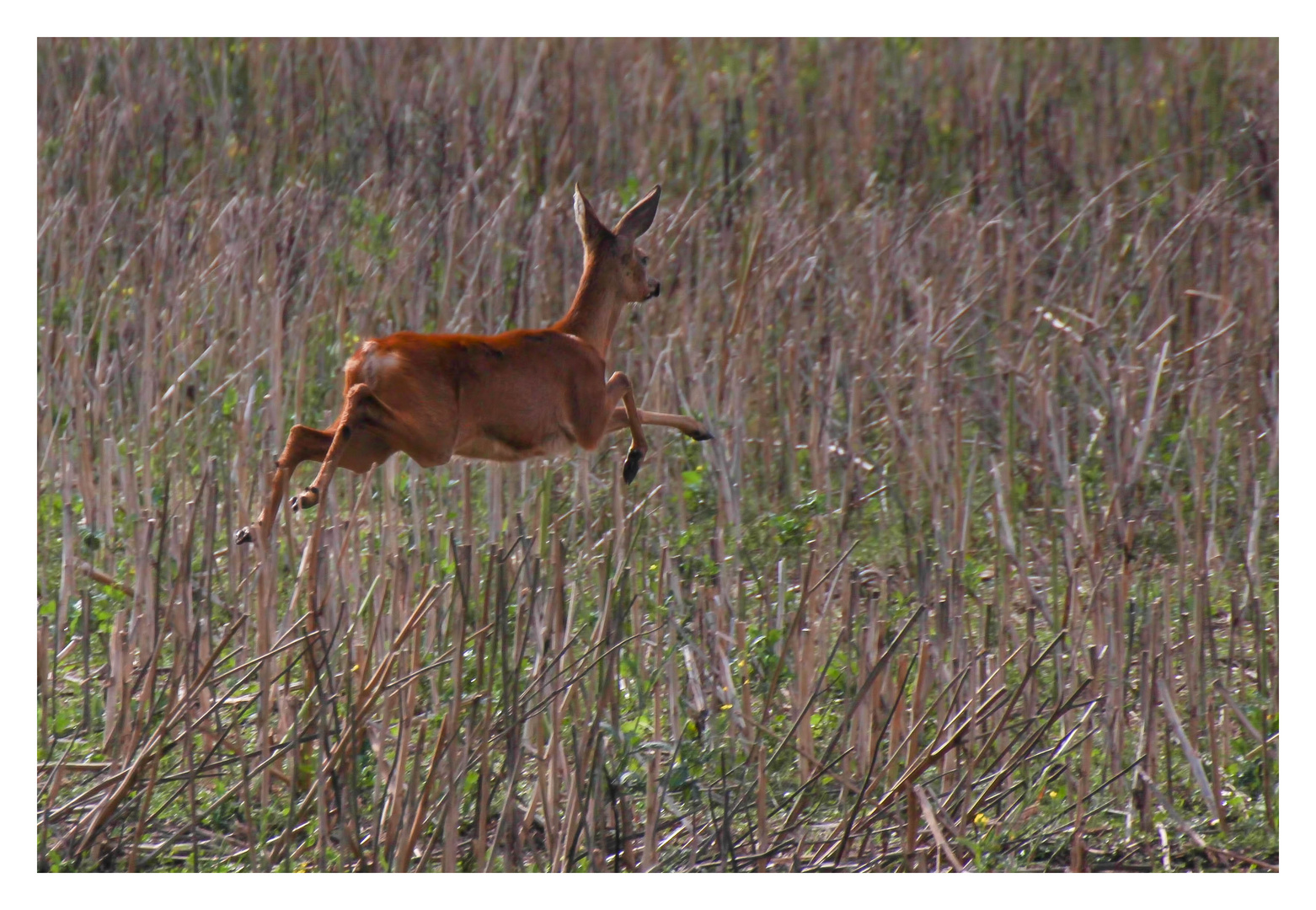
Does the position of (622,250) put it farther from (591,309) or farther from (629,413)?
(629,413)

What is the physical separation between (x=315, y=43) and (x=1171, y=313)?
3.77 m

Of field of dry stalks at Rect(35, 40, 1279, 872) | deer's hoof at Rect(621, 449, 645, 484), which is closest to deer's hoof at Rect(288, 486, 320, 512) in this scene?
field of dry stalks at Rect(35, 40, 1279, 872)

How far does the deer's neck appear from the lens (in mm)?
3195

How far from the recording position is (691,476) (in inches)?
180

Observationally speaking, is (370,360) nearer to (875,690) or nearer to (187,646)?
(187,646)

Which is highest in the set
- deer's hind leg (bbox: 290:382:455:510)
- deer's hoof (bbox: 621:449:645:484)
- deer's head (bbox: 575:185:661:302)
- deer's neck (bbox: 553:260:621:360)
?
deer's head (bbox: 575:185:661:302)

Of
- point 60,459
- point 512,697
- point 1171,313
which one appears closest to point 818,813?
point 512,697

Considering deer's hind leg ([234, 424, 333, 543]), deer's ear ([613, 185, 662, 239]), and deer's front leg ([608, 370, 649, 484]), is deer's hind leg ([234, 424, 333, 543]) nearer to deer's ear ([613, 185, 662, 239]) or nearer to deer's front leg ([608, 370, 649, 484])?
deer's front leg ([608, 370, 649, 484])

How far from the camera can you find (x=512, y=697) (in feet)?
9.77

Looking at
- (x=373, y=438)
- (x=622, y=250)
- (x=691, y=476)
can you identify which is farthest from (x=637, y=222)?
(x=691, y=476)

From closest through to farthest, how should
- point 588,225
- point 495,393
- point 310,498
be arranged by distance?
point 310,498
point 495,393
point 588,225

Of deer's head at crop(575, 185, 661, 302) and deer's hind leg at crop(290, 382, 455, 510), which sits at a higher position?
deer's head at crop(575, 185, 661, 302)

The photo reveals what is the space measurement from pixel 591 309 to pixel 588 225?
0.58 ft

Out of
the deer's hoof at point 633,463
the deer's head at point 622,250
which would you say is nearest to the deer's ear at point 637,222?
the deer's head at point 622,250
